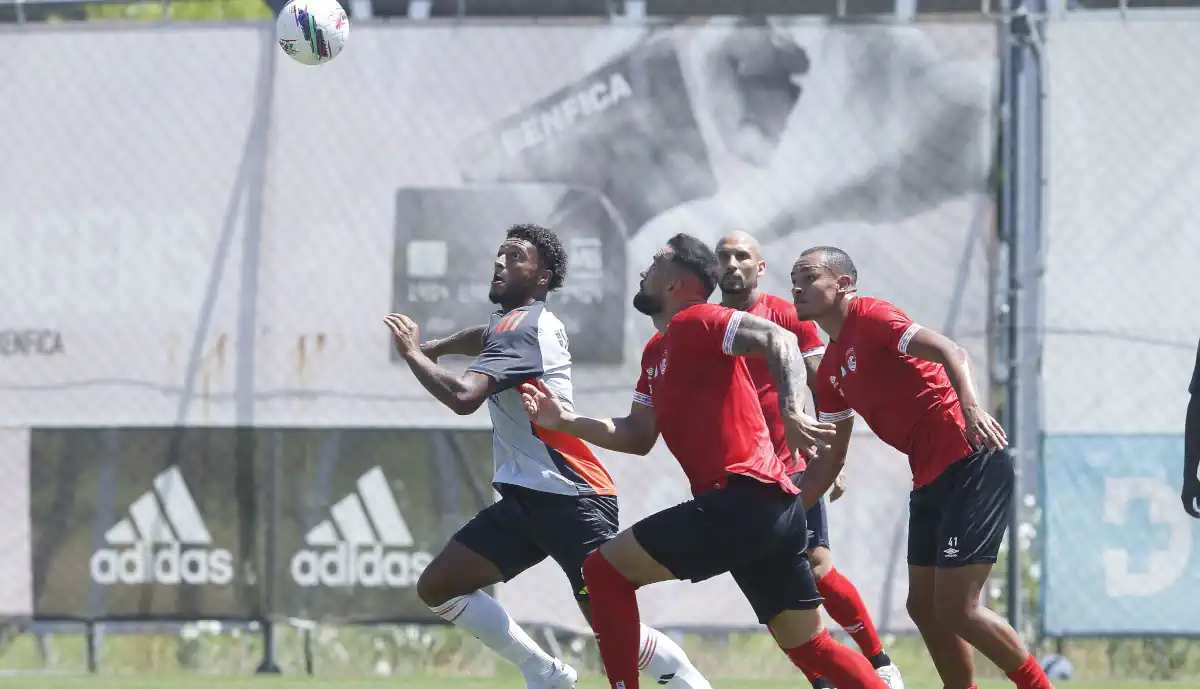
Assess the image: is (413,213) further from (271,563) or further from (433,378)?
(433,378)

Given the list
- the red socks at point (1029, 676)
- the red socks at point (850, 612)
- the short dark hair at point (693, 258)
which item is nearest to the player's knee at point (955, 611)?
the red socks at point (1029, 676)

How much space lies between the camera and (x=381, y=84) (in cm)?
957

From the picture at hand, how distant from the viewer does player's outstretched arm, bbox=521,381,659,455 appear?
5867 millimetres

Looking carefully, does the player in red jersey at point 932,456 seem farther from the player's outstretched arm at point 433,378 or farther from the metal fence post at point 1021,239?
the metal fence post at point 1021,239

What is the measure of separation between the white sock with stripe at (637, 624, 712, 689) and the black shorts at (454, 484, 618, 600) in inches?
12.6

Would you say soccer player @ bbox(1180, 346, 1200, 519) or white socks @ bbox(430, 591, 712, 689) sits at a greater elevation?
soccer player @ bbox(1180, 346, 1200, 519)

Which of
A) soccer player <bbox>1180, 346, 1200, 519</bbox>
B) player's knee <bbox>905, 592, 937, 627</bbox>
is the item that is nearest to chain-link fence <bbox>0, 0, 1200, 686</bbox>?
soccer player <bbox>1180, 346, 1200, 519</bbox>

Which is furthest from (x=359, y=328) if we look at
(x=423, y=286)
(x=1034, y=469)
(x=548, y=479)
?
(x=1034, y=469)

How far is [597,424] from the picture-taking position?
19.5ft

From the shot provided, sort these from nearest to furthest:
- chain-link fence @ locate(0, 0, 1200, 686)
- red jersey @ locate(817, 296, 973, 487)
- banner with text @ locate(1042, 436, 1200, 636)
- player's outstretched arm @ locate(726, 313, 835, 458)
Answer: player's outstretched arm @ locate(726, 313, 835, 458) < red jersey @ locate(817, 296, 973, 487) < banner with text @ locate(1042, 436, 1200, 636) < chain-link fence @ locate(0, 0, 1200, 686)

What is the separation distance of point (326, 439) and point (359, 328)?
2.21 ft

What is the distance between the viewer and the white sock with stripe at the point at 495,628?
681cm

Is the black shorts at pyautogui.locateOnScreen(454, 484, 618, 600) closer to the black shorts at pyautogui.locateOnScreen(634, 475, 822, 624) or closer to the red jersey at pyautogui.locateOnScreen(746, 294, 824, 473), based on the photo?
the black shorts at pyautogui.locateOnScreen(634, 475, 822, 624)

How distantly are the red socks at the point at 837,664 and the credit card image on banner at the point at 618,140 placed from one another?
4157 mm
